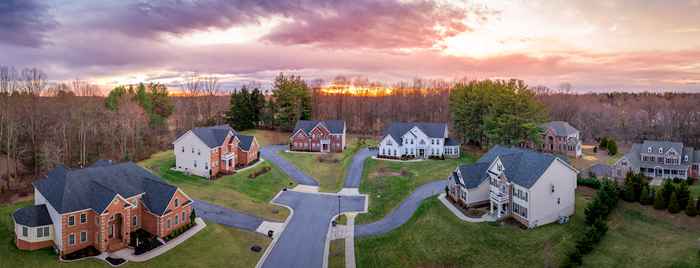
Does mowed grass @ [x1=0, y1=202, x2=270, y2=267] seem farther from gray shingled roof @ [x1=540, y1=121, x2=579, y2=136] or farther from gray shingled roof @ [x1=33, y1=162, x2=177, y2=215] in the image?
gray shingled roof @ [x1=540, y1=121, x2=579, y2=136]

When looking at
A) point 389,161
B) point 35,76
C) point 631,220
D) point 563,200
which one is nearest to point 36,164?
point 35,76

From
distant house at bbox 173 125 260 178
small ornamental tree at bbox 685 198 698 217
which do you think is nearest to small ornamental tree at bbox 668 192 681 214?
small ornamental tree at bbox 685 198 698 217

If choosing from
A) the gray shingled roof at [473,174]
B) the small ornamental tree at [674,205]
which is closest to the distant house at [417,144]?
the gray shingled roof at [473,174]

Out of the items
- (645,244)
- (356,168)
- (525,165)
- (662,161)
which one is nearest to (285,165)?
(356,168)

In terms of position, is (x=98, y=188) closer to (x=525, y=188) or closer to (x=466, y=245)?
(x=466, y=245)

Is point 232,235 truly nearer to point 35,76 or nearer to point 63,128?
point 63,128

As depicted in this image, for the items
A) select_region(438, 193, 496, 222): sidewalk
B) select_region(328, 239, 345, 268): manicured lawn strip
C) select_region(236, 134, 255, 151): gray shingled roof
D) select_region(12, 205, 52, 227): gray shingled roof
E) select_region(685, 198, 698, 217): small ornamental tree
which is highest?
select_region(236, 134, 255, 151): gray shingled roof

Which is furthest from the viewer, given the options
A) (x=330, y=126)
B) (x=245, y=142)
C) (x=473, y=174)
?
(x=330, y=126)
